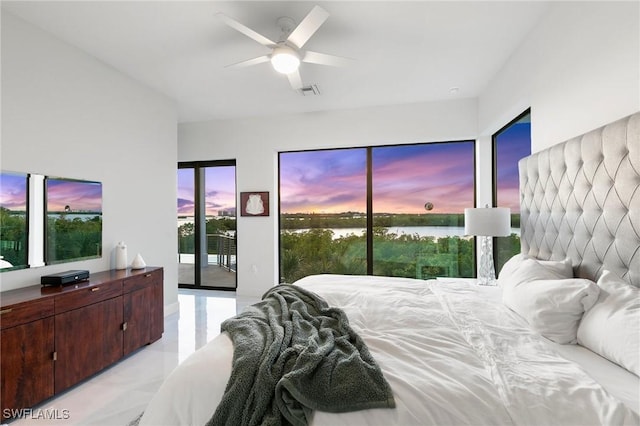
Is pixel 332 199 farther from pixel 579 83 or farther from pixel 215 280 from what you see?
pixel 579 83

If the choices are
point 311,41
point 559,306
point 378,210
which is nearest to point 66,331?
point 311,41

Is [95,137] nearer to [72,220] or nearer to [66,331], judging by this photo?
[72,220]

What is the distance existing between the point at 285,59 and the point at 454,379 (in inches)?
93.3

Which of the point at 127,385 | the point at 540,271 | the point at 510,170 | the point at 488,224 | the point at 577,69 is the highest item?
the point at 577,69

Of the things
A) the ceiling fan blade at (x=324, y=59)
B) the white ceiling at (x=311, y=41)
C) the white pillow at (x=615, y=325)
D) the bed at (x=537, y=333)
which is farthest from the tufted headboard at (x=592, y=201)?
the ceiling fan blade at (x=324, y=59)

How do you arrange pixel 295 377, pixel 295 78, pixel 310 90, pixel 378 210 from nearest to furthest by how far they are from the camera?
pixel 295 377, pixel 295 78, pixel 310 90, pixel 378 210

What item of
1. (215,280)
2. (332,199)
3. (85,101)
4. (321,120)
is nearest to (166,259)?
(215,280)

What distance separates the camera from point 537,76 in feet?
7.85

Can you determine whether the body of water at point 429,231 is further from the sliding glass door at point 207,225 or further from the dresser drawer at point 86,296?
the dresser drawer at point 86,296

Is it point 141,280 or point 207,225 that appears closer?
point 141,280

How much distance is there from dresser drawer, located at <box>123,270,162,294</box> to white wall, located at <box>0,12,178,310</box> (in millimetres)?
448

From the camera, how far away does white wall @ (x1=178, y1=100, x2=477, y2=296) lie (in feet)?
13.7

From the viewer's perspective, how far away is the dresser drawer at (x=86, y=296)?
7.10 feet

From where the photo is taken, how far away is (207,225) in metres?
5.32
